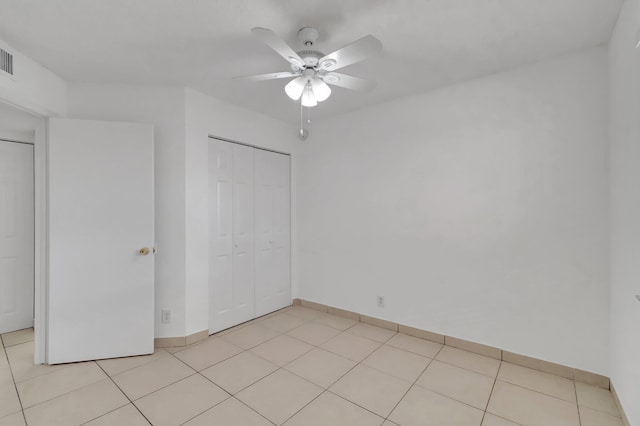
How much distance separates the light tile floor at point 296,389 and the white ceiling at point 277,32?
242 cm

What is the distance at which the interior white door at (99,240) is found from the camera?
92.4 inches

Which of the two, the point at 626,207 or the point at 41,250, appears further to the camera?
the point at 41,250

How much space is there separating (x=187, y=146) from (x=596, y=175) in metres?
3.35

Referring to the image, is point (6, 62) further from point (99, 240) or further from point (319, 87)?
point (319, 87)

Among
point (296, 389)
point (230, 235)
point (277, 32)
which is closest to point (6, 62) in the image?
point (277, 32)

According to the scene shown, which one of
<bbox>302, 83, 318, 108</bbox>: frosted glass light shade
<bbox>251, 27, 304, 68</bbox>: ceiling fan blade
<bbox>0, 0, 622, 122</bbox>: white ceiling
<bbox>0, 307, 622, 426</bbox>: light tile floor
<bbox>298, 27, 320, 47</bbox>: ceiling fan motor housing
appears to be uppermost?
<bbox>0, 0, 622, 122</bbox>: white ceiling

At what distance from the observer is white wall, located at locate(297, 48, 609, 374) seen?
211cm

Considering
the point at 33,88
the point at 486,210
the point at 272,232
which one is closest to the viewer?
the point at 33,88

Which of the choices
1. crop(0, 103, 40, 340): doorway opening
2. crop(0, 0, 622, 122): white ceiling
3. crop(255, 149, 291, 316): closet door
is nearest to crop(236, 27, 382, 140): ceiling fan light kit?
crop(0, 0, 622, 122): white ceiling

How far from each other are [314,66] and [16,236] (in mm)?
3712

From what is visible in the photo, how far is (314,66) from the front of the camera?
184 cm

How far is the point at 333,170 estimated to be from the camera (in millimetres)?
3537

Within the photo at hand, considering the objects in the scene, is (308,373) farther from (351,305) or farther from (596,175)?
(596,175)

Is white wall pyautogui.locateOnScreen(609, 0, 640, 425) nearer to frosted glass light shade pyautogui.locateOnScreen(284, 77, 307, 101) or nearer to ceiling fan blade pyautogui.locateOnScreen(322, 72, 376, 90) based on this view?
ceiling fan blade pyautogui.locateOnScreen(322, 72, 376, 90)
